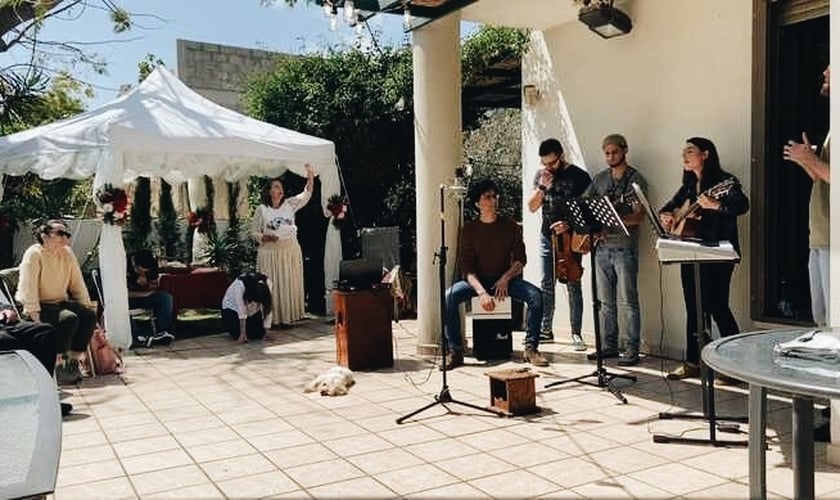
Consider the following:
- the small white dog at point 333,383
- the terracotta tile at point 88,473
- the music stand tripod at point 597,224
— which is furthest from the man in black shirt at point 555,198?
the terracotta tile at point 88,473

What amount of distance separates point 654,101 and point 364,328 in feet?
8.73

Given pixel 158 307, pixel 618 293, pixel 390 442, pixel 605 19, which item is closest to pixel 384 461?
pixel 390 442

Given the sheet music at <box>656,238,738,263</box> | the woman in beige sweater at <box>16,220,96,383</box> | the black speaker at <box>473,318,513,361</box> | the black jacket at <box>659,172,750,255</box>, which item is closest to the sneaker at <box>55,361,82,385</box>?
the woman in beige sweater at <box>16,220,96,383</box>

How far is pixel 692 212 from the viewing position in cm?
450

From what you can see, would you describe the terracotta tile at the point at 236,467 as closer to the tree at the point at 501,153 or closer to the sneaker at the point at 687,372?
the sneaker at the point at 687,372

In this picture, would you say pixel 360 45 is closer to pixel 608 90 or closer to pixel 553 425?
pixel 608 90

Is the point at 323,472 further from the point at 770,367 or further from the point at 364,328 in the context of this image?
the point at 364,328

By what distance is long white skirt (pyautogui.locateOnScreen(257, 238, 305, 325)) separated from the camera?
287 inches

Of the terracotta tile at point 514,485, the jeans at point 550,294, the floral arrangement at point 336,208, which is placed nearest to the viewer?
the terracotta tile at point 514,485

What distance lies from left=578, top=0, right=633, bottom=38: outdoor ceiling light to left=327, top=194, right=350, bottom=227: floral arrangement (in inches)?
136

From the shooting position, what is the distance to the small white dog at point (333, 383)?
15.1 ft

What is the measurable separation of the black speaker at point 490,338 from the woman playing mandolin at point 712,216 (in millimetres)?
1291

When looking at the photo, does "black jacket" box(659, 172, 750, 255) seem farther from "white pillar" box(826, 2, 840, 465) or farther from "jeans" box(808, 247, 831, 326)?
"white pillar" box(826, 2, 840, 465)

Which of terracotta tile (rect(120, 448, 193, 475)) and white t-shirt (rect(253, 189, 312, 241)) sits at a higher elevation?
white t-shirt (rect(253, 189, 312, 241))
